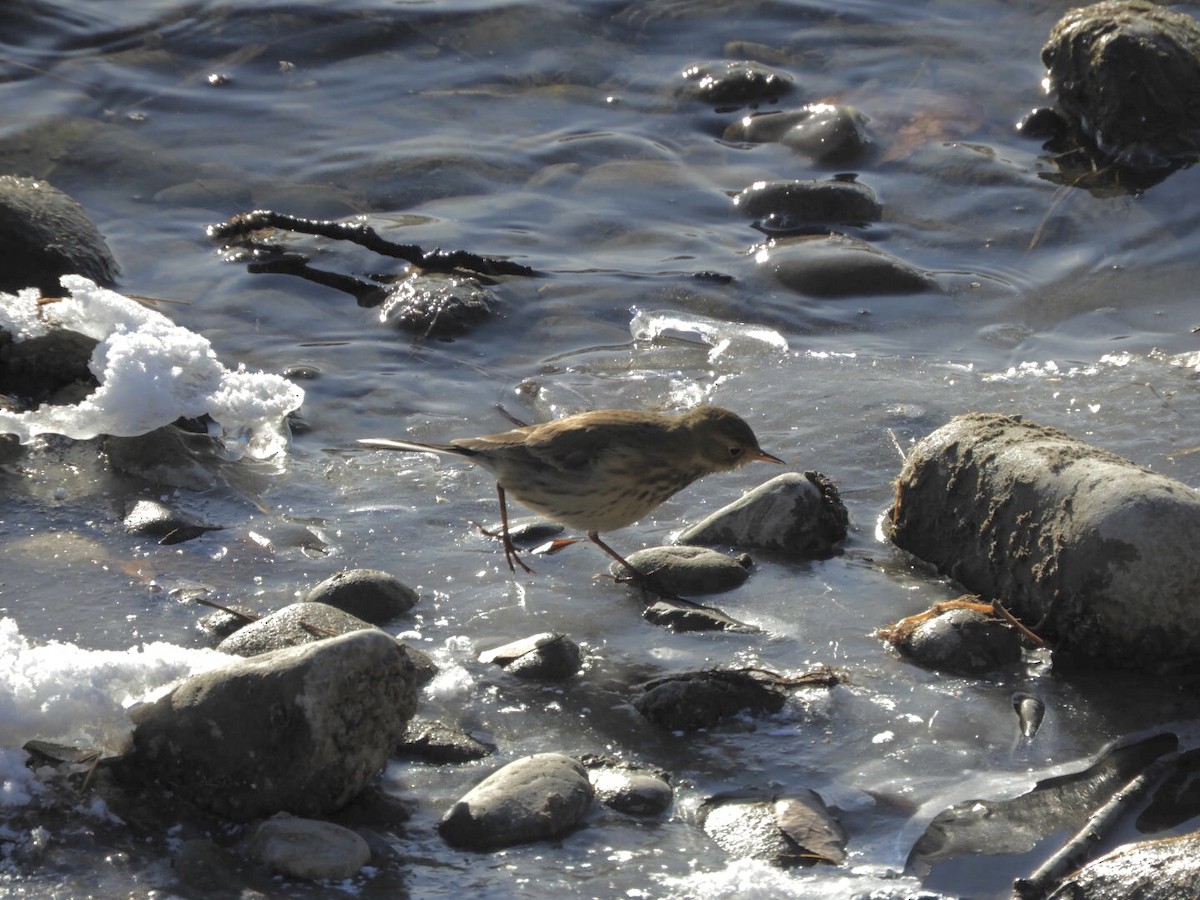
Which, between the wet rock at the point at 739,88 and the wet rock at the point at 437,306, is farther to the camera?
the wet rock at the point at 739,88

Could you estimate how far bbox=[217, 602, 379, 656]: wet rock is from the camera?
501cm

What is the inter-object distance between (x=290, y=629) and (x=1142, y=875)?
9.00 feet

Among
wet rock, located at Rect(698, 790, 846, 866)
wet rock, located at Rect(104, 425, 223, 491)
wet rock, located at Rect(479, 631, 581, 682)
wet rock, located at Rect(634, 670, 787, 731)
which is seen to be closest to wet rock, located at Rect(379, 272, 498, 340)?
wet rock, located at Rect(104, 425, 223, 491)

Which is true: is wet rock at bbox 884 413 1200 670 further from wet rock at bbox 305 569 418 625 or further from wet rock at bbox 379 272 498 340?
wet rock at bbox 379 272 498 340

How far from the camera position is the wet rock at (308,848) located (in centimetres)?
400

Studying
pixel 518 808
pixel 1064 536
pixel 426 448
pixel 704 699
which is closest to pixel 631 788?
pixel 518 808

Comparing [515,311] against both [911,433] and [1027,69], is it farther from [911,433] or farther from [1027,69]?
[1027,69]

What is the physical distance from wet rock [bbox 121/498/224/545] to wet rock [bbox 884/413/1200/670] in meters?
2.92

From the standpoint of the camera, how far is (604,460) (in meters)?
6.24

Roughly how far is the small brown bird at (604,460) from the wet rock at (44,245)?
121 inches

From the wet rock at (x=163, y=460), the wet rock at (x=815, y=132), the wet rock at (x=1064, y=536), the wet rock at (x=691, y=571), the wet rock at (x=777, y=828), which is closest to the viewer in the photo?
the wet rock at (x=777, y=828)

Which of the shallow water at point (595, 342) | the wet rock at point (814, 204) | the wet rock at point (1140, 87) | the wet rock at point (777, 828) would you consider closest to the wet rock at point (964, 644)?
the shallow water at point (595, 342)

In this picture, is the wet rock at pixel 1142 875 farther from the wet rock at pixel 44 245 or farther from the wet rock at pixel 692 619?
the wet rock at pixel 44 245

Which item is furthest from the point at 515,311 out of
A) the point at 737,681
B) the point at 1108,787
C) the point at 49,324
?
the point at 1108,787
